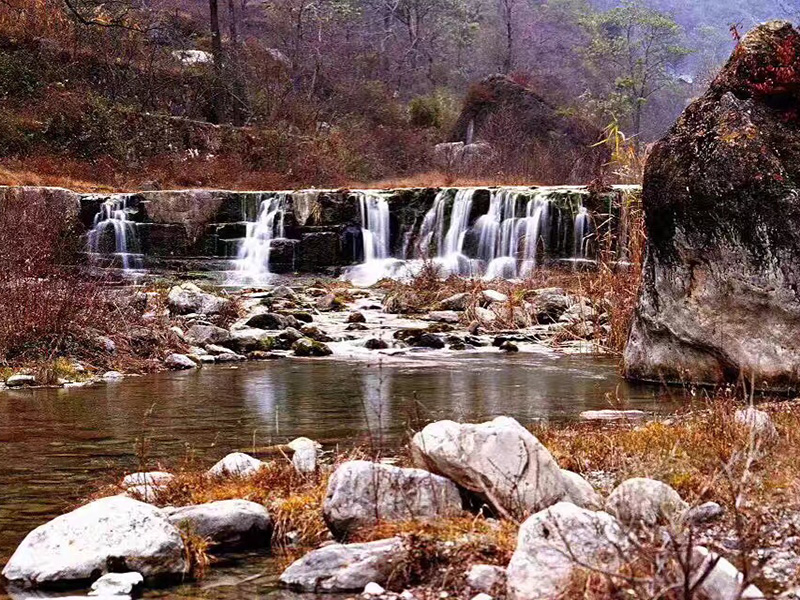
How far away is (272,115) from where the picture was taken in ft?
118

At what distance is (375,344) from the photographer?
15.3 metres

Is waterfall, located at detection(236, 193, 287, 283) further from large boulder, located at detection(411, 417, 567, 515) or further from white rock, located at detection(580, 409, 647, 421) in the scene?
large boulder, located at detection(411, 417, 567, 515)

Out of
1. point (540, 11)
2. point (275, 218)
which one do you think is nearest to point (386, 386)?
point (275, 218)

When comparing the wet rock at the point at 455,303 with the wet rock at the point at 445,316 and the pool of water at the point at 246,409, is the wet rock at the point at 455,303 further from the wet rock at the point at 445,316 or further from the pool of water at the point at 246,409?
the pool of water at the point at 246,409

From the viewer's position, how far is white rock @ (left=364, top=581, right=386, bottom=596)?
157 inches

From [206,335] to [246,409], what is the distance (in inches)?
213

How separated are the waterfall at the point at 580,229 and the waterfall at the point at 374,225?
16.2 feet

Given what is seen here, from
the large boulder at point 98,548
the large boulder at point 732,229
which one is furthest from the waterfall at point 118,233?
the large boulder at point 98,548

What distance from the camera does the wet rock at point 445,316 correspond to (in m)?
17.4

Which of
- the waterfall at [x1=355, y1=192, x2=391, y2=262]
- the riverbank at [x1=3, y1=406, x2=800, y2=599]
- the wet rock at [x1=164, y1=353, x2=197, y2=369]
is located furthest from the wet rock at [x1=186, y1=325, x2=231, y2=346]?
the waterfall at [x1=355, y1=192, x2=391, y2=262]

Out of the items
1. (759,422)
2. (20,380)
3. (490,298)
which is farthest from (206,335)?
(759,422)

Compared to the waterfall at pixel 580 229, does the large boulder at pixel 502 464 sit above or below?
below

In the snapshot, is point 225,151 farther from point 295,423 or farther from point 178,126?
point 295,423

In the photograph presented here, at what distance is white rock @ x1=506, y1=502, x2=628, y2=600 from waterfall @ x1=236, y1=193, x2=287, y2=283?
21.6m
